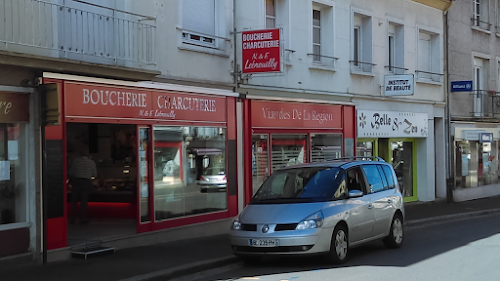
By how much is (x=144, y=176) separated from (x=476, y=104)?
56.0 ft

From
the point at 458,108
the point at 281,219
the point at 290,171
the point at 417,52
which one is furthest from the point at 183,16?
the point at 458,108

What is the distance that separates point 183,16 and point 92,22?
8.95 ft

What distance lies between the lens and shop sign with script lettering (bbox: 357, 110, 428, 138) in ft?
63.8

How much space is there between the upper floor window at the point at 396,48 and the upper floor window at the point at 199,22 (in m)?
8.76

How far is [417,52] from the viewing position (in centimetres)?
2206

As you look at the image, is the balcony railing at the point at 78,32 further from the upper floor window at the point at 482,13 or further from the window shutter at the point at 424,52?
the upper floor window at the point at 482,13

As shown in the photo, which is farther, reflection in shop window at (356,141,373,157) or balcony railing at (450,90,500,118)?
balcony railing at (450,90,500,118)

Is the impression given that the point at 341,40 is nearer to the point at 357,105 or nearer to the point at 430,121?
the point at 357,105

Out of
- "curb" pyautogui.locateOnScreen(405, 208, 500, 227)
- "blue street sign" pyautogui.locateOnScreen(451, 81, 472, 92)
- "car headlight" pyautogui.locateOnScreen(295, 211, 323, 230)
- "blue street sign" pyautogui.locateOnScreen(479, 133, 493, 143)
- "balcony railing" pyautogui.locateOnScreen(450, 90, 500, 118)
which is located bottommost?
"curb" pyautogui.locateOnScreen(405, 208, 500, 227)

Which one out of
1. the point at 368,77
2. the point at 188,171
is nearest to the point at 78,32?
the point at 188,171

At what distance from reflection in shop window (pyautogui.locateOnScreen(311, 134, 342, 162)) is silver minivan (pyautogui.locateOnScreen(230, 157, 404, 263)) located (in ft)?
17.8

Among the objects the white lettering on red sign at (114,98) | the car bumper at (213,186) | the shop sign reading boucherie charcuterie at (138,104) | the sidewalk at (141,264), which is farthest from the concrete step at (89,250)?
the car bumper at (213,186)

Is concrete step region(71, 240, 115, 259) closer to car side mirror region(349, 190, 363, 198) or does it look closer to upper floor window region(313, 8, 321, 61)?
car side mirror region(349, 190, 363, 198)

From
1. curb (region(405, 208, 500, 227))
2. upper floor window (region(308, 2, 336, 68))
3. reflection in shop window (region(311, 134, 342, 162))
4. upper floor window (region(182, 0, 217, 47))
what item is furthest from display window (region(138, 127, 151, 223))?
curb (region(405, 208, 500, 227))
